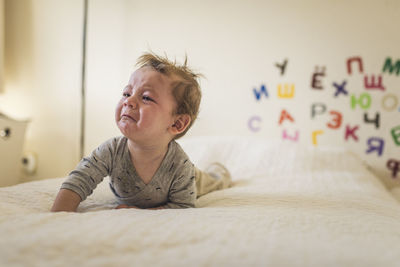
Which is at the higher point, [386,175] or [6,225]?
[6,225]

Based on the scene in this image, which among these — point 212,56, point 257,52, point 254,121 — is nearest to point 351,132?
point 254,121

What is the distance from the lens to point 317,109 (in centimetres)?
204

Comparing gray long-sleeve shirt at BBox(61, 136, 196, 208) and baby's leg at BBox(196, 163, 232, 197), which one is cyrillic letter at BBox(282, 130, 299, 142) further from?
gray long-sleeve shirt at BBox(61, 136, 196, 208)

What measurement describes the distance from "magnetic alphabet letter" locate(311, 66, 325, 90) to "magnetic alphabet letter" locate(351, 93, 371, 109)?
0.62 feet

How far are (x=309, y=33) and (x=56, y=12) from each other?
5.62ft

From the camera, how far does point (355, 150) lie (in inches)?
78.0

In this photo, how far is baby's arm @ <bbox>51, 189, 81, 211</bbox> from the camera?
0.82m

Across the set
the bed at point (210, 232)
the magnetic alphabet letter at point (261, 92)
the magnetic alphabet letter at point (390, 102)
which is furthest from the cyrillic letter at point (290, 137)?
the bed at point (210, 232)

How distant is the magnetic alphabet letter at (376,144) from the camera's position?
1.94 meters

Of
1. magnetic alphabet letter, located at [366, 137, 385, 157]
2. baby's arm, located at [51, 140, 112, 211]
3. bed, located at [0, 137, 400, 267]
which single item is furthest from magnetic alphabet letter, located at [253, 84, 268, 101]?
baby's arm, located at [51, 140, 112, 211]

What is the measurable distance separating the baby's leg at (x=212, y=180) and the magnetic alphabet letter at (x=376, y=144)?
3.25ft

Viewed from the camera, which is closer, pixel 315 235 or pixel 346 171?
pixel 315 235

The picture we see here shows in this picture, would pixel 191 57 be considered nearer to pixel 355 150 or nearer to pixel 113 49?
pixel 113 49

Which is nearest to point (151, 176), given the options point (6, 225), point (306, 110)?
point (6, 225)
